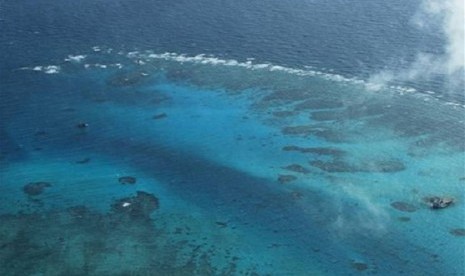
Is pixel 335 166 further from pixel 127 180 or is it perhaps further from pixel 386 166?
pixel 127 180

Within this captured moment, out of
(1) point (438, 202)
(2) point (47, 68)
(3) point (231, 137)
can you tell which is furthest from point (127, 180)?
(1) point (438, 202)

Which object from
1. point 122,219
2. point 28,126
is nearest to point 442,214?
point 122,219

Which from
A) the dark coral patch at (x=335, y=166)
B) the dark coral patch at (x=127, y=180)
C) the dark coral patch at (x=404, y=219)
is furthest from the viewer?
the dark coral patch at (x=335, y=166)

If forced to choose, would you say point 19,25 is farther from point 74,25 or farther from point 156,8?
point 156,8

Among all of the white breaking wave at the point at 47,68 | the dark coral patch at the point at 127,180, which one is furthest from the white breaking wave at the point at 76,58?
the dark coral patch at the point at 127,180

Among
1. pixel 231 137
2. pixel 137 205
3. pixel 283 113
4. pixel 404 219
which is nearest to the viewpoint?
pixel 404 219

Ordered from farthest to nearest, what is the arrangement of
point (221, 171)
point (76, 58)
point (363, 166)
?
point (76, 58) < point (363, 166) < point (221, 171)

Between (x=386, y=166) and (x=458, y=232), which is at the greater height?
(x=386, y=166)

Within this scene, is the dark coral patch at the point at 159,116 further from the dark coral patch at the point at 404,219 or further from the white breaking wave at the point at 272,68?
the dark coral patch at the point at 404,219
